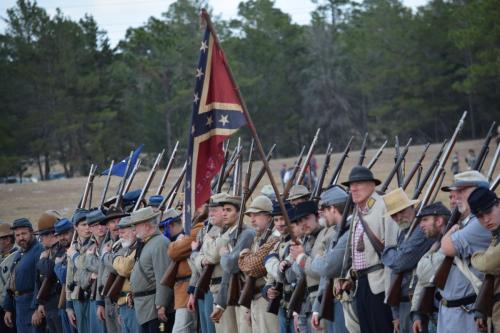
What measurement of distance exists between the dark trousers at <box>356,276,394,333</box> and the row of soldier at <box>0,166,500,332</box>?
0.4 inches

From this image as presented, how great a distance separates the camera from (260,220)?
1034 cm

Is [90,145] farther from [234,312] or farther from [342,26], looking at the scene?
[234,312]

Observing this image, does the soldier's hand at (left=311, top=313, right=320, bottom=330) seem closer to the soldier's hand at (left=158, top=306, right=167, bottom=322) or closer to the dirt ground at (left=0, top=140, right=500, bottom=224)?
the soldier's hand at (left=158, top=306, right=167, bottom=322)

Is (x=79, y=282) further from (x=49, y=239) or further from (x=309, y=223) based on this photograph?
(x=309, y=223)

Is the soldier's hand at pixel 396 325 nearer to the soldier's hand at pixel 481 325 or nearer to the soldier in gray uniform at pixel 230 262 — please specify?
the soldier's hand at pixel 481 325

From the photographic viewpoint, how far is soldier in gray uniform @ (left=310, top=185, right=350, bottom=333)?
29.3ft

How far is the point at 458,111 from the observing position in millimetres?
65312

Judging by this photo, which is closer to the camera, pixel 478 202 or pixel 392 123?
pixel 478 202

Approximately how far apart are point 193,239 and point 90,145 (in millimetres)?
51909

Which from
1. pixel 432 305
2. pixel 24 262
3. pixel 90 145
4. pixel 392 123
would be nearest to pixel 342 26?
pixel 392 123

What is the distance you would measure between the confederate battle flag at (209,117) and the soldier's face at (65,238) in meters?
4.96

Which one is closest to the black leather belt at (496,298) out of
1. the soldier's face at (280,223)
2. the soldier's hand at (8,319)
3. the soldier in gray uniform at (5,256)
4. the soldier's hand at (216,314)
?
the soldier's face at (280,223)

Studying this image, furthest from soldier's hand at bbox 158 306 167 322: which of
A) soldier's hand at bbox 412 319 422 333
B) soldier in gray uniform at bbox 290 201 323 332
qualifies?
soldier's hand at bbox 412 319 422 333

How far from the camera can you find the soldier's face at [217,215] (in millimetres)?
10883
